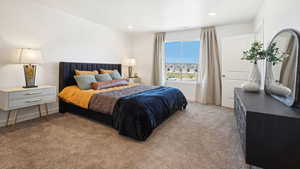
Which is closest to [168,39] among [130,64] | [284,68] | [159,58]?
[159,58]

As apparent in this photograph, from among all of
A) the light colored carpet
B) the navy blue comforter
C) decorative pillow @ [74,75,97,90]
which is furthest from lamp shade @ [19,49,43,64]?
the navy blue comforter

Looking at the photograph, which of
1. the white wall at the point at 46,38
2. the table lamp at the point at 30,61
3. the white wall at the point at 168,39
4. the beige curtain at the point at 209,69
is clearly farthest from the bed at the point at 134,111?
the white wall at the point at 168,39

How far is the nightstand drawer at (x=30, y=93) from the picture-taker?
8.23 feet

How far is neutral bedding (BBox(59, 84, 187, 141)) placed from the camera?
2.24 metres

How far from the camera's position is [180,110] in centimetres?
383

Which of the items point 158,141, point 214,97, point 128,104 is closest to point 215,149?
point 158,141

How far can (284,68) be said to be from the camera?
161cm

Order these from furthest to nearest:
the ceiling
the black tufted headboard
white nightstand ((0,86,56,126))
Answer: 1. the black tufted headboard
2. the ceiling
3. white nightstand ((0,86,56,126))

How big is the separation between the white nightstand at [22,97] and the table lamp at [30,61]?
0.24m

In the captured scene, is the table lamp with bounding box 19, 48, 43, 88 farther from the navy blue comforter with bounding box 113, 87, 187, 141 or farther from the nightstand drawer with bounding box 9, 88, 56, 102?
the navy blue comforter with bounding box 113, 87, 187, 141

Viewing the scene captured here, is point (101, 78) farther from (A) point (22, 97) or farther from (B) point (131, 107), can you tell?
(B) point (131, 107)

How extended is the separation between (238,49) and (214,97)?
5.03 ft

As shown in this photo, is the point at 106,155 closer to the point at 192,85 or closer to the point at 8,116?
the point at 8,116

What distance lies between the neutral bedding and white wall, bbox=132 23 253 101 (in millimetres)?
1944
